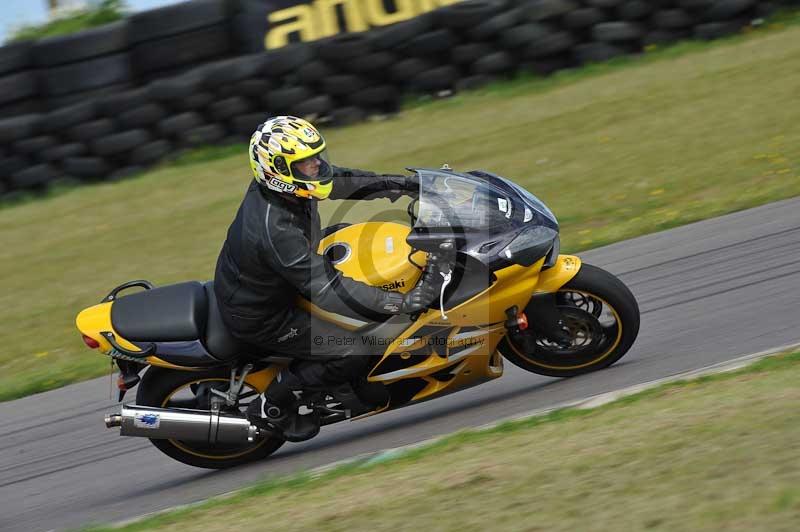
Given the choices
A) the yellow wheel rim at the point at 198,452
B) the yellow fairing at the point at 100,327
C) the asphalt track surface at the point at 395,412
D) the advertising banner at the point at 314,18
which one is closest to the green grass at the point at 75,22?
the advertising banner at the point at 314,18

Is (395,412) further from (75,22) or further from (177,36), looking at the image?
(75,22)

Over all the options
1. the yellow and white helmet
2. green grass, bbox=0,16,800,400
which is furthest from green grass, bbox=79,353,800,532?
green grass, bbox=0,16,800,400

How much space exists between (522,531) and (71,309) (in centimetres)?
677

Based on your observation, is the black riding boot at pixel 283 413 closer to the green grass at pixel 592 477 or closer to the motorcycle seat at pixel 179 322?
the motorcycle seat at pixel 179 322

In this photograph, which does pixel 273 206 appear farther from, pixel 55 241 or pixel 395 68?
pixel 395 68

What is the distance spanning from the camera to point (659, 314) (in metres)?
6.76

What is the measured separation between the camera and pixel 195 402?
5.72 metres

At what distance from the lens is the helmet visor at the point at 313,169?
507 centimetres

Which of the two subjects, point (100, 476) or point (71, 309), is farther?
point (71, 309)

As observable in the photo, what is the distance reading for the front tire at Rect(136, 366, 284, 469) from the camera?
18.6 feet

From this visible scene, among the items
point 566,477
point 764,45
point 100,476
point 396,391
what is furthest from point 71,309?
point 764,45

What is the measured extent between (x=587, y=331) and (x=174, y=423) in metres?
2.27

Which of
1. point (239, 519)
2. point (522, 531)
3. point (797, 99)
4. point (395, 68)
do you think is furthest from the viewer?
point (395, 68)

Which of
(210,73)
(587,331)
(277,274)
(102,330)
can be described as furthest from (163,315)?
(210,73)
